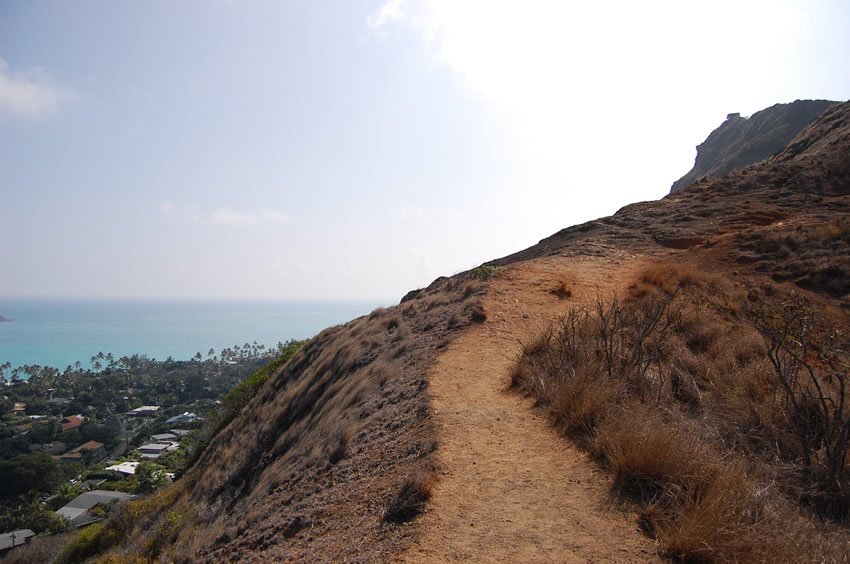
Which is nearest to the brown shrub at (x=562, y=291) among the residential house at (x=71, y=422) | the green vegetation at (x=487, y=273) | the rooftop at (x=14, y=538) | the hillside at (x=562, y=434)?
the hillside at (x=562, y=434)

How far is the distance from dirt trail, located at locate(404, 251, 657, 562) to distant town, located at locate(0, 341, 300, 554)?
1887 centimetres

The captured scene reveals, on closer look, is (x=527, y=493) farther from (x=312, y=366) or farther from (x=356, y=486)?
(x=312, y=366)

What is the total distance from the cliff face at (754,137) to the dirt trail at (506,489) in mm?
49582

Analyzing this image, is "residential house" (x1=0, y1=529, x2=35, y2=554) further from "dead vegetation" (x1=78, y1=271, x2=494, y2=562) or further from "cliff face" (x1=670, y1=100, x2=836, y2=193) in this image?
"cliff face" (x1=670, y1=100, x2=836, y2=193)

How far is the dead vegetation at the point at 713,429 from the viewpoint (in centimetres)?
333

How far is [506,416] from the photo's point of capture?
19.6ft

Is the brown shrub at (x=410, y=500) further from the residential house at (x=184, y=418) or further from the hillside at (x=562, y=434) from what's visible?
the residential house at (x=184, y=418)

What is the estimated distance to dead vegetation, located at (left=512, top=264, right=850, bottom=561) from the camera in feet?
10.9

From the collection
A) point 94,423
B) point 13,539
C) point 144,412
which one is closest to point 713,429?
point 13,539

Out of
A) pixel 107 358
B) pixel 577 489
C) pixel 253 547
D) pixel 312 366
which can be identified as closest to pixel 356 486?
pixel 253 547

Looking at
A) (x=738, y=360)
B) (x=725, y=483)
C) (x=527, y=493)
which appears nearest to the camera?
(x=725, y=483)

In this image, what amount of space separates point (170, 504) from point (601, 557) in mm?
14148

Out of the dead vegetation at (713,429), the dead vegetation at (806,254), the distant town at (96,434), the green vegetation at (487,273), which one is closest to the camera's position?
the dead vegetation at (713,429)

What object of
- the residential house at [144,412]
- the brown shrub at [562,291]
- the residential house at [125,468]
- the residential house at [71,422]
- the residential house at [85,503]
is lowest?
the residential house at [144,412]
